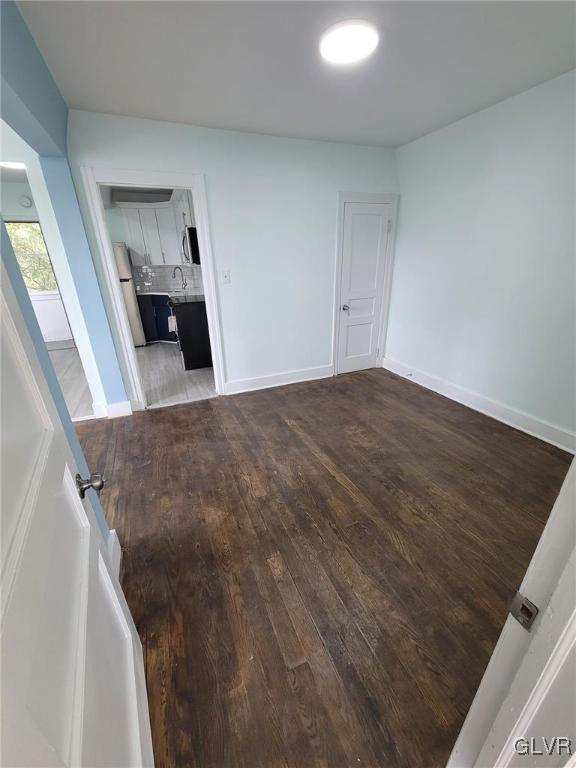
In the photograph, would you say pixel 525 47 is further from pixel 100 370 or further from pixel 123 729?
pixel 100 370

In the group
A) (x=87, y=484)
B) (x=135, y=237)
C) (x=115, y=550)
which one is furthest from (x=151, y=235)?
(x=87, y=484)

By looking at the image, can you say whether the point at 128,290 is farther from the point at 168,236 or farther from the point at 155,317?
the point at 168,236

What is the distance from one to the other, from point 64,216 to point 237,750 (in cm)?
328

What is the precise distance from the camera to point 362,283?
3.78m

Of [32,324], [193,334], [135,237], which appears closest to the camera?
[32,324]

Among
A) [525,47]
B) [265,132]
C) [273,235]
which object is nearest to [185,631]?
[273,235]

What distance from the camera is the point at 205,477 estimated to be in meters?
2.26

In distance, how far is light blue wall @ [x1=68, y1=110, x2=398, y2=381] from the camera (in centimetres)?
253

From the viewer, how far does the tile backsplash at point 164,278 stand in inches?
220

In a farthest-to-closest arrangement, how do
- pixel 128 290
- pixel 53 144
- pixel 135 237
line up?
pixel 135 237, pixel 128 290, pixel 53 144

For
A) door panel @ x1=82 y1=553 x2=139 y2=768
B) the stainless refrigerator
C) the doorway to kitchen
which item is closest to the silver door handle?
door panel @ x1=82 y1=553 x2=139 y2=768

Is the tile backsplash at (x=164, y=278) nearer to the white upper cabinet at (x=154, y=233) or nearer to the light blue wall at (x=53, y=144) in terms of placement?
the white upper cabinet at (x=154, y=233)

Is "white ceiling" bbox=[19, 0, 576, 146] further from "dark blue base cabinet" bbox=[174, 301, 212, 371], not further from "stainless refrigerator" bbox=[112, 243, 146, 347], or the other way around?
"stainless refrigerator" bbox=[112, 243, 146, 347]

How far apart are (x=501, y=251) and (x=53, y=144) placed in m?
3.44
